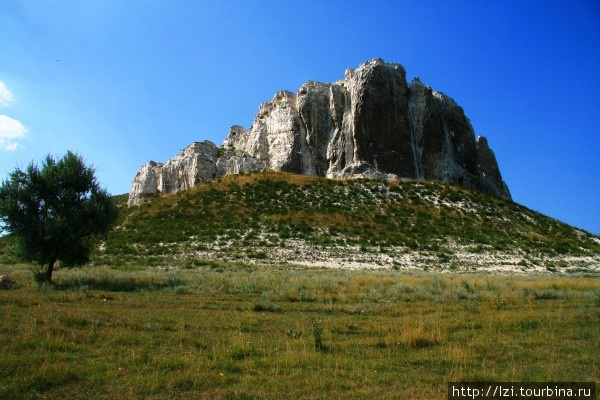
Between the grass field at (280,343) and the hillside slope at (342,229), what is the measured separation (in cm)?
1498

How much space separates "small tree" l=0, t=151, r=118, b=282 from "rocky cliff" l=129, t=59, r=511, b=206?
32691mm

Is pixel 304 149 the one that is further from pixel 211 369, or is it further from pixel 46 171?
pixel 211 369

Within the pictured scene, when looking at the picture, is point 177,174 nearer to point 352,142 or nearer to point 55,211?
point 352,142

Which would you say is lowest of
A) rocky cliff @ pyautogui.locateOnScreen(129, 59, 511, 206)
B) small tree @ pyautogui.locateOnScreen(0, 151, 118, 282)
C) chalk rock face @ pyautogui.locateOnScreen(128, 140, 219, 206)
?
small tree @ pyautogui.locateOnScreen(0, 151, 118, 282)

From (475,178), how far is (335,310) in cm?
4996

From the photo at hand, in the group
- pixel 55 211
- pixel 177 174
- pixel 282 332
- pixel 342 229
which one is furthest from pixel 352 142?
pixel 282 332

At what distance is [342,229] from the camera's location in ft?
129

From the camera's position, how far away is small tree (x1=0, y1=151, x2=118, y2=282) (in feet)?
60.6

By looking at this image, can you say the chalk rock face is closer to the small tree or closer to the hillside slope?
the hillside slope

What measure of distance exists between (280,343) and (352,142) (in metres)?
46.3

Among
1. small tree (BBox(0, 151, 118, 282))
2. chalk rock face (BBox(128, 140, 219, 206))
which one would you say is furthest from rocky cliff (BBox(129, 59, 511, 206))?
small tree (BBox(0, 151, 118, 282))

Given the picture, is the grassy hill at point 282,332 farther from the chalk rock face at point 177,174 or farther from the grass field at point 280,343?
the chalk rock face at point 177,174

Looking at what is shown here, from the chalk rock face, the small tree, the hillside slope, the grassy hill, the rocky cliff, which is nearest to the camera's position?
the grassy hill

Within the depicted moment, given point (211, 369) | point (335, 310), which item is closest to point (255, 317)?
point (335, 310)
